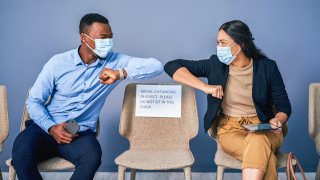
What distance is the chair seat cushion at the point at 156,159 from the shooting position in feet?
6.74

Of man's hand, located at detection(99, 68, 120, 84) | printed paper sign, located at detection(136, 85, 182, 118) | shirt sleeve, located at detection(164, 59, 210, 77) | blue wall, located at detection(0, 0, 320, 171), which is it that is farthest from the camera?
blue wall, located at detection(0, 0, 320, 171)

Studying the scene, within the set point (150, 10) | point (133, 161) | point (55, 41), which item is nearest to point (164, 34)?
point (150, 10)

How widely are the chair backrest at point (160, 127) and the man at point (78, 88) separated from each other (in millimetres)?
231

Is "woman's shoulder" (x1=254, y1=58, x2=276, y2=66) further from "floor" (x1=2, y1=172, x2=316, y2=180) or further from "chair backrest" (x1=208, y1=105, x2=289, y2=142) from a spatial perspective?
"floor" (x1=2, y1=172, x2=316, y2=180)

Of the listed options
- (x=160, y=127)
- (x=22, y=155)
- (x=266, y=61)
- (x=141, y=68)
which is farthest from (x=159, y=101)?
(x=22, y=155)

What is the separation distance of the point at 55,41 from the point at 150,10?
3.06ft

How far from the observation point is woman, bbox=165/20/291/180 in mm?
2232

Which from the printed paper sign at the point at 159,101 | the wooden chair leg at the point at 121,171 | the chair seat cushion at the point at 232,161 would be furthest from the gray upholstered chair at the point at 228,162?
the wooden chair leg at the point at 121,171

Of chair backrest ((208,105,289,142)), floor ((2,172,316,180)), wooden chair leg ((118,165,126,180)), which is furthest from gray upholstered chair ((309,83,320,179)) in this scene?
wooden chair leg ((118,165,126,180))

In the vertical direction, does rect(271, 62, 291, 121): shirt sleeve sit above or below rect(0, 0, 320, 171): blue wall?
below

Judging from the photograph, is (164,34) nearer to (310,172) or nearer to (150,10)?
(150,10)

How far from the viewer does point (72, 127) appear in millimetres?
2143

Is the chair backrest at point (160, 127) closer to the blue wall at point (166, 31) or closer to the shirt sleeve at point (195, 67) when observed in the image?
the shirt sleeve at point (195, 67)

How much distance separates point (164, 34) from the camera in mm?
3008
